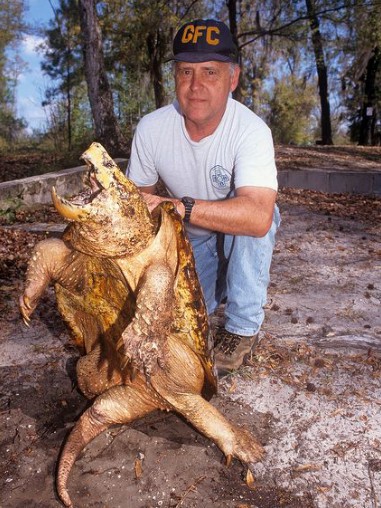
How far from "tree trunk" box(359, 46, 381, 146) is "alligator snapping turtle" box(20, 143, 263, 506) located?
1612 cm

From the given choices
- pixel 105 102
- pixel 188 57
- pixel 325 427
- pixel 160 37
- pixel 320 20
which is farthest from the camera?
pixel 160 37

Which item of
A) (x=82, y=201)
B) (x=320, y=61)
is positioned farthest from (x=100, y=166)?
(x=320, y=61)

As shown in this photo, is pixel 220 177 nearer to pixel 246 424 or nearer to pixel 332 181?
pixel 246 424

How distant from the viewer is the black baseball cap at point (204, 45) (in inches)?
97.0

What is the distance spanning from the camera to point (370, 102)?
1745 centimetres

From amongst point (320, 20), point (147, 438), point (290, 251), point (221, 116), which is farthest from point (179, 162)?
point (320, 20)

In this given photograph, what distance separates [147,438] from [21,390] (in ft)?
2.59

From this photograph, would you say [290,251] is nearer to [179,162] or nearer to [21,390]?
[179,162]

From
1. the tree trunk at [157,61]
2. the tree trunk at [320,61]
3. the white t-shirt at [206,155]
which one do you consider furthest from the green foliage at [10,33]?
the white t-shirt at [206,155]

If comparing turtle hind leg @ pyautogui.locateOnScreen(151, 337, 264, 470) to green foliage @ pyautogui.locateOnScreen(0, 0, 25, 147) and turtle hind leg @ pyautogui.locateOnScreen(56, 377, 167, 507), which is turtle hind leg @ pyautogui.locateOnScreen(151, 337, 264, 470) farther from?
green foliage @ pyautogui.locateOnScreen(0, 0, 25, 147)

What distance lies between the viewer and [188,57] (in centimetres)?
248

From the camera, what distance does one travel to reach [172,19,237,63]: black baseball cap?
246 centimetres

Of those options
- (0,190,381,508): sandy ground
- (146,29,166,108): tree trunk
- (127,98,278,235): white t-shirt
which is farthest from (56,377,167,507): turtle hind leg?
(146,29,166,108): tree trunk

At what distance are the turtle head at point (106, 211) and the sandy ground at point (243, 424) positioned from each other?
0.94 meters
